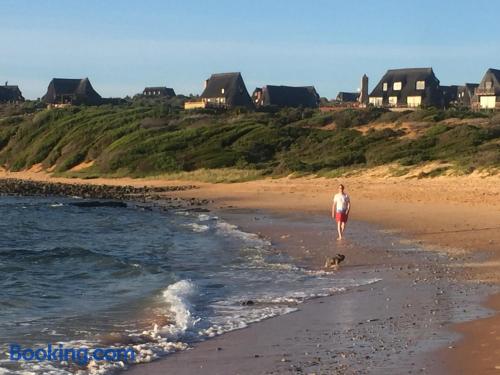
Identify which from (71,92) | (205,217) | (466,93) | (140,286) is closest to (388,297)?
(140,286)

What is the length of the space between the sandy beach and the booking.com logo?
576 mm

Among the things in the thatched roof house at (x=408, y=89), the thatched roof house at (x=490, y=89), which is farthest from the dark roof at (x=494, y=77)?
the thatched roof house at (x=408, y=89)

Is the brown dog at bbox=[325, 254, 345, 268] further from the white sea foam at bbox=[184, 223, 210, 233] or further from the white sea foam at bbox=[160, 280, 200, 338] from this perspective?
the white sea foam at bbox=[184, 223, 210, 233]

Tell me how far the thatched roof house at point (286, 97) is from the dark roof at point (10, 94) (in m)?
52.9

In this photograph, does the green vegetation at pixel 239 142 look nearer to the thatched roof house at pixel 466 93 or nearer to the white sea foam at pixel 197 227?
the white sea foam at pixel 197 227

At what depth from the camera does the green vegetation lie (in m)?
38.8

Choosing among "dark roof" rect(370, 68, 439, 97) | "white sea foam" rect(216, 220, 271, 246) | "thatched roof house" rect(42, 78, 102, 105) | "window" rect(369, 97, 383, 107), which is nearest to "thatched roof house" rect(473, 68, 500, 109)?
"dark roof" rect(370, 68, 439, 97)

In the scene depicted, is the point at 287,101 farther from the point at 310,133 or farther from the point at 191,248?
the point at 191,248

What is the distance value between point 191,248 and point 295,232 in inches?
126

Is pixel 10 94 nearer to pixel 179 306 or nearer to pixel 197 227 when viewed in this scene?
pixel 197 227

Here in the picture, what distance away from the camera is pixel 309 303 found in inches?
468

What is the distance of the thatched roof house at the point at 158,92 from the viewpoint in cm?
13882

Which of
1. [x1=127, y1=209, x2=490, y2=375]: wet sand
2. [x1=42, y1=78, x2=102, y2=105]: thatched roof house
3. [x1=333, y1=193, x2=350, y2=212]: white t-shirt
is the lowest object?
[x1=127, y1=209, x2=490, y2=375]: wet sand

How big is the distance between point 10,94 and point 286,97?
5765cm
